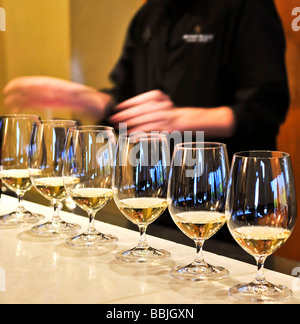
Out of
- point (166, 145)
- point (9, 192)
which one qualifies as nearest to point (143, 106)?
point (9, 192)

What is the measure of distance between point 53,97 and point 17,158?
112 centimetres

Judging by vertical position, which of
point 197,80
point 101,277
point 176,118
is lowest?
point 101,277

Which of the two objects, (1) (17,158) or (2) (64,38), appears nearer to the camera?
(1) (17,158)

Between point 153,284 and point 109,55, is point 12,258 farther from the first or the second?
point 109,55

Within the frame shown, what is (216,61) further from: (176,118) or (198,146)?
(198,146)

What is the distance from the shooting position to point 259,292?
66 cm

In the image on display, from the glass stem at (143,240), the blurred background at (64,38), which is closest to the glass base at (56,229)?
the glass stem at (143,240)

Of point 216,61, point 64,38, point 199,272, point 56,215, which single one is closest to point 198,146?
point 199,272

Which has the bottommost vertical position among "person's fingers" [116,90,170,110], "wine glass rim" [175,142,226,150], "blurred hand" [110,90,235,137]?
"wine glass rim" [175,142,226,150]

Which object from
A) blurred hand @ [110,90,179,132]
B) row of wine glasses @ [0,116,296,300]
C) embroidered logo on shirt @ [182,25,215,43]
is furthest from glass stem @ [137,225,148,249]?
embroidered logo on shirt @ [182,25,215,43]

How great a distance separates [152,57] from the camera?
6.79 ft

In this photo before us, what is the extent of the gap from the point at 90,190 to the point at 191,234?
0.21 m

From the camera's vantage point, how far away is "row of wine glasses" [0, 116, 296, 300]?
0.65 metres

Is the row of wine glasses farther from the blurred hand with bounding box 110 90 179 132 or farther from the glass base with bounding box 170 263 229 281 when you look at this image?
the blurred hand with bounding box 110 90 179 132
